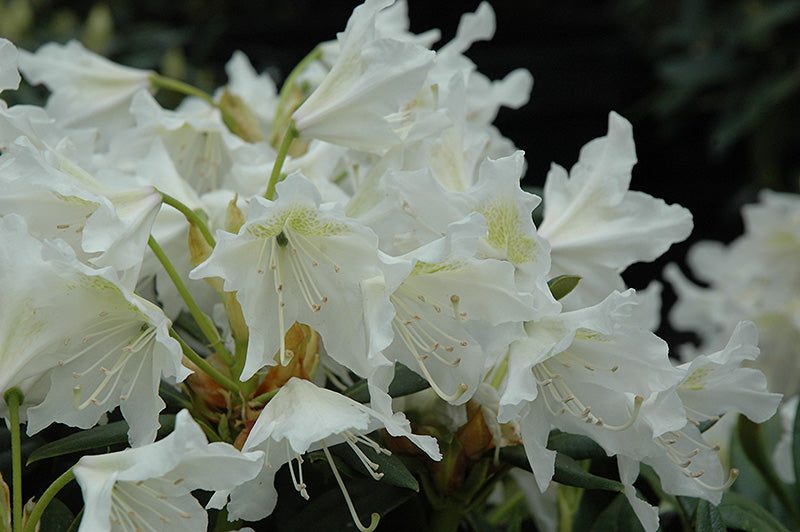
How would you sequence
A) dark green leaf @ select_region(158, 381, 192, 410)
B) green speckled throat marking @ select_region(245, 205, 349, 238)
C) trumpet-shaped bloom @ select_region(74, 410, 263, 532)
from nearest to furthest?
trumpet-shaped bloom @ select_region(74, 410, 263, 532)
green speckled throat marking @ select_region(245, 205, 349, 238)
dark green leaf @ select_region(158, 381, 192, 410)

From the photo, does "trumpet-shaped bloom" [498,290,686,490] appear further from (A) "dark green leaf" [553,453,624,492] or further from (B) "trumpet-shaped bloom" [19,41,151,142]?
(B) "trumpet-shaped bloom" [19,41,151,142]

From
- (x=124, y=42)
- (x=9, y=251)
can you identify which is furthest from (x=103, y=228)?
(x=124, y=42)

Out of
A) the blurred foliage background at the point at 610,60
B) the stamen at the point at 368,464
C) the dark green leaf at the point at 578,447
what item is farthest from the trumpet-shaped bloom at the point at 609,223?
the blurred foliage background at the point at 610,60

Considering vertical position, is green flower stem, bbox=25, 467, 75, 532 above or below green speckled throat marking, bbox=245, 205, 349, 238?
below

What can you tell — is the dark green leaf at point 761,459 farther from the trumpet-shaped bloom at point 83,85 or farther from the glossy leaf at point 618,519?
the trumpet-shaped bloom at point 83,85

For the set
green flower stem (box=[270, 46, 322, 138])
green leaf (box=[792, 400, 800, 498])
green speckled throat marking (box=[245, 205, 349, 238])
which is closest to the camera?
green speckled throat marking (box=[245, 205, 349, 238])

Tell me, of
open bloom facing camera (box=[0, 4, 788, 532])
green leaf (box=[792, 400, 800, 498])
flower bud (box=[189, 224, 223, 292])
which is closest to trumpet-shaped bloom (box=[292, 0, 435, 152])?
open bloom facing camera (box=[0, 4, 788, 532])
